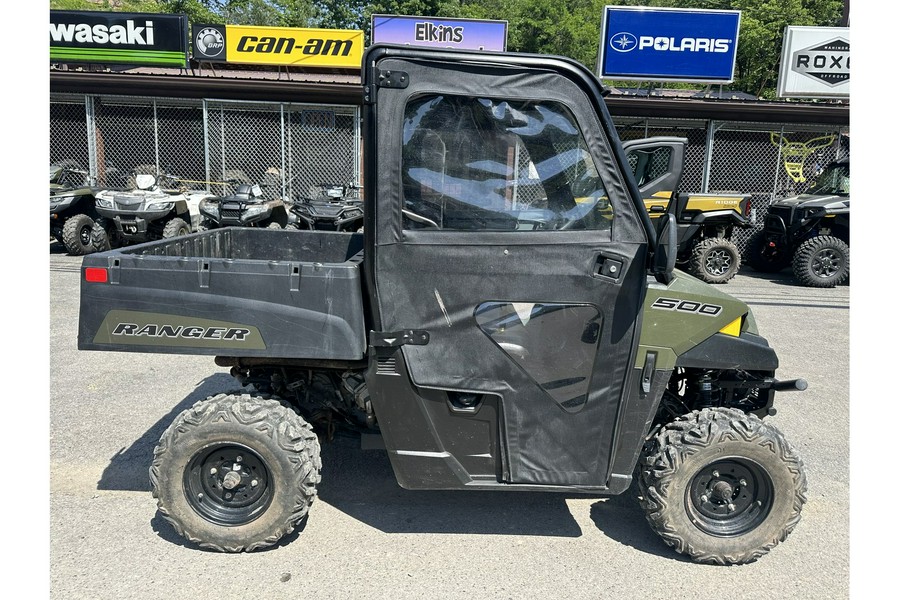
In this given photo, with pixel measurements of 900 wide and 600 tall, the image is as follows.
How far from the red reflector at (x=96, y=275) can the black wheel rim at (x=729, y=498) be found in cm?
294

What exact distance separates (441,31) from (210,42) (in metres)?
5.68

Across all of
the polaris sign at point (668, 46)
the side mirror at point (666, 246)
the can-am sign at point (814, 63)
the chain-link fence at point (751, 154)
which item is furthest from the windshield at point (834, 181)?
the side mirror at point (666, 246)

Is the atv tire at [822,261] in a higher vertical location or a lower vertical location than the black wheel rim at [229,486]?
higher

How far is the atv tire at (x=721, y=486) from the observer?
317 centimetres

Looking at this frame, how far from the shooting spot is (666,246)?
107 inches

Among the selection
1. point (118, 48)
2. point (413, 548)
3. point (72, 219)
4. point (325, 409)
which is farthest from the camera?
point (118, 48)

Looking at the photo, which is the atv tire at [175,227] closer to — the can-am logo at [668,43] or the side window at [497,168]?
the side window at [497,168]

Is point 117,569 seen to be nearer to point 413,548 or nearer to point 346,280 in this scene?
point 413,548

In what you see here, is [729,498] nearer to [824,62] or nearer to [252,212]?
[252,212]

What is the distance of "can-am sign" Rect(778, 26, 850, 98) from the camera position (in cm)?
1455

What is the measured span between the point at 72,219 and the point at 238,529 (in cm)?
1050

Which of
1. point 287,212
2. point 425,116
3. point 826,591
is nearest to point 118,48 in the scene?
point 287,212

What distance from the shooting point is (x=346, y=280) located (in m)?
3.06

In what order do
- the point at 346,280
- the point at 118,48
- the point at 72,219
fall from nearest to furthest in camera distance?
the point at 346,280 < the point at 72,219 < the point at 118,48
